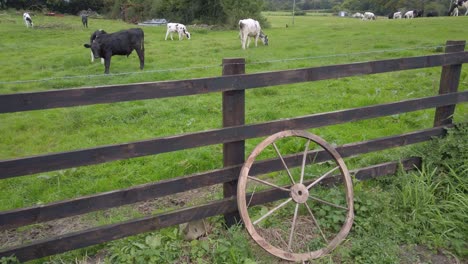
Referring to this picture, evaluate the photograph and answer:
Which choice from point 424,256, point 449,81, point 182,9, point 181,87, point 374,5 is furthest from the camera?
point 374,5

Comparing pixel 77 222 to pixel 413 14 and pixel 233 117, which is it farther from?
pixel 413 14

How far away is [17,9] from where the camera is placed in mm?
42688

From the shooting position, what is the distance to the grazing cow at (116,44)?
13984 mm

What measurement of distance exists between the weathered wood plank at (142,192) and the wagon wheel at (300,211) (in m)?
0.07

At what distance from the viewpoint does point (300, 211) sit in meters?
4.06

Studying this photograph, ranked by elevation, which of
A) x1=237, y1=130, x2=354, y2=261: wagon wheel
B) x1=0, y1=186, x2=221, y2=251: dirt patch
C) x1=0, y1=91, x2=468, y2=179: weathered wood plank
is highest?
x1=0, y1=91, x2=468, y2=179: weathered wood plank

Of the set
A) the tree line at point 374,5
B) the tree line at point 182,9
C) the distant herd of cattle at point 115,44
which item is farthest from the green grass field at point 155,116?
the tree line at point 374,5

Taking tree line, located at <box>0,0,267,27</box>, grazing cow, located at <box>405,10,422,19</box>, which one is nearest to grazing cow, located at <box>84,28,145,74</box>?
tree line, located at <box>0,0,267,27</box>

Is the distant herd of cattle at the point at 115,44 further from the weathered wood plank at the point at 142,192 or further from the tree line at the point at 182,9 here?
the tree line at the point at 182,9

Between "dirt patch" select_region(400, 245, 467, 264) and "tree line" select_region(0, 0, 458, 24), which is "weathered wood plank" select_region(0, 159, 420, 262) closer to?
"dirt patch" select_region(400, 245, 467, 264)

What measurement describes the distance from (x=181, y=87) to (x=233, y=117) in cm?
56

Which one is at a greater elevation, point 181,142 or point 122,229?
point 181,142

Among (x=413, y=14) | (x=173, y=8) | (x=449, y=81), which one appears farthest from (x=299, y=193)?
(x=413, y=14)

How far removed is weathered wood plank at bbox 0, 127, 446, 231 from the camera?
2986 mm
